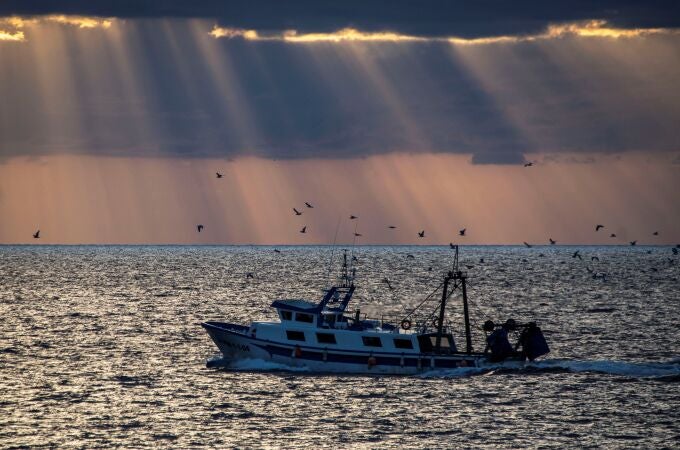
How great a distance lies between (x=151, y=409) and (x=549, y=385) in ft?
75.7

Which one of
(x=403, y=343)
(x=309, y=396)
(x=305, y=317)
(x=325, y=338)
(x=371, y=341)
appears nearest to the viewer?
(x=309, y=396)

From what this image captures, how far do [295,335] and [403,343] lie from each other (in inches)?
265

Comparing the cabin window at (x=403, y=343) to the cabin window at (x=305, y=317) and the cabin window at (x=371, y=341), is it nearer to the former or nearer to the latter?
the cabin window at (x=371, y=341)

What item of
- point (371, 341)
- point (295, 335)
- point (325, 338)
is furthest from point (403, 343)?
point (295, 335)

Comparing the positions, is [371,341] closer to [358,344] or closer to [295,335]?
[358,344]

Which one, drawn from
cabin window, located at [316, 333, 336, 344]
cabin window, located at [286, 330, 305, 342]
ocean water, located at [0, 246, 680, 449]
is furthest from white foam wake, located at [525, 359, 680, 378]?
cabin window, located at [286, 330, 305, 342]

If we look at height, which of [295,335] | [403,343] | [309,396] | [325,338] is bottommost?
[309,396]

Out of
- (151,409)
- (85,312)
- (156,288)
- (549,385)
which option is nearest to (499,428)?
(549,385)

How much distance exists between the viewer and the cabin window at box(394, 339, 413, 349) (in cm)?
7106

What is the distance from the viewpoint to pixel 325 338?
7169 cm

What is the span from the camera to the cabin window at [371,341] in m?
71.0

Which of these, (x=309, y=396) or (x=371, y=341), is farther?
(x=371, y=341)

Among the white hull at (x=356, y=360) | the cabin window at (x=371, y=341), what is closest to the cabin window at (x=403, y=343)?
the white hull at (x=356, y=360)

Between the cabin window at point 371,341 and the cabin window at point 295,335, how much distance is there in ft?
12.5
